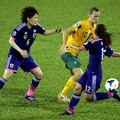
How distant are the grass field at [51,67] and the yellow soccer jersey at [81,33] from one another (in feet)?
4.53

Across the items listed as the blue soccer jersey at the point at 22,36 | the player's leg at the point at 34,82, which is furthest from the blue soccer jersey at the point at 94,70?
the blue soccer jersey at the point at 22,36

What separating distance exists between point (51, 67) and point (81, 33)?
4.30 meters

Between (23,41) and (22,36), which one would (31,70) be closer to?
(23,41)

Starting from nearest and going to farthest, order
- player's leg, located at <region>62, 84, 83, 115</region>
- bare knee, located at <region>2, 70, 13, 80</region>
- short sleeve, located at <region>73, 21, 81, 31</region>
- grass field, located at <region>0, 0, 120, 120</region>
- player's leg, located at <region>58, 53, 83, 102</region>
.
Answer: player's leg, located at <region>62, 84, 83, 115</region> → grass field, located at <region>0, 0, 120, 120</region> → bare knee, located at <region>2, 70, 13, 80</region> → short sleeve, located at <region>73, 21, 81, 31</region> → player's leg, located at <region>58, 53, 83, 102</region>

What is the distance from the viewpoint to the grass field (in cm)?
1263

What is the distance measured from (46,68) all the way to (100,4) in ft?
42.1

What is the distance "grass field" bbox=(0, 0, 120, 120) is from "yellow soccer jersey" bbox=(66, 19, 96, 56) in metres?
1.38

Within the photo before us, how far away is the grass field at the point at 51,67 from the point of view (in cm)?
1263

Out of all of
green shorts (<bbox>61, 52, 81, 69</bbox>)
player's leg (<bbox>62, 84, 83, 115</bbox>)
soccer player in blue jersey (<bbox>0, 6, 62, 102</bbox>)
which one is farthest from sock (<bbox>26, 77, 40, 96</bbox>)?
player's leg (<bbox>62, 84, 83, 115</bbox>)

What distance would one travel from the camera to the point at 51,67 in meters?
18.0

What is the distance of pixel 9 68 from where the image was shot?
43.9ft

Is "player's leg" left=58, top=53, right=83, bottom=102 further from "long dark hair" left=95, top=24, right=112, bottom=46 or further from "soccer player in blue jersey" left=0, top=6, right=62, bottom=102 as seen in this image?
"long dark hair" left=95, top=24, right=112, bottom=46

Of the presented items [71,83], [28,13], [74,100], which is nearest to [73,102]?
[74,100]

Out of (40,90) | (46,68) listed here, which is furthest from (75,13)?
(40,90)
